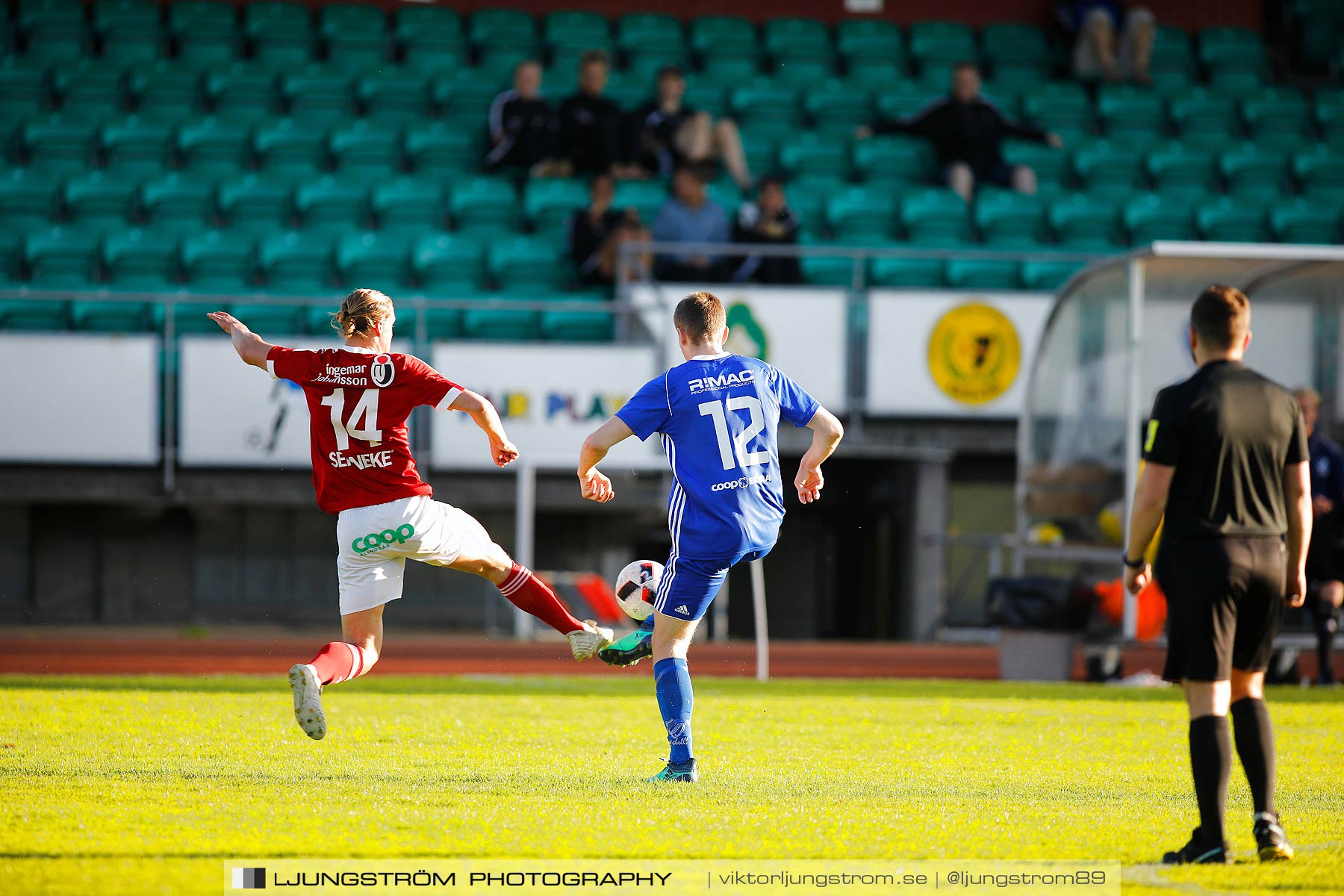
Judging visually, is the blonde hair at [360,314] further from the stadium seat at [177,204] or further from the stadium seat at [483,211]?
the stadium seat at [177,204]

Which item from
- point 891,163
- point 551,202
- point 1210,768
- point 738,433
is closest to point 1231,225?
point 891,163

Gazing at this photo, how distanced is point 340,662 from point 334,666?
0.15 feet

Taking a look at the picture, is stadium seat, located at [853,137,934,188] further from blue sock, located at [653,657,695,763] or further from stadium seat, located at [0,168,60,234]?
blue sock, located at [653,657,695,763]

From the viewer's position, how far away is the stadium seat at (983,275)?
1562 cm

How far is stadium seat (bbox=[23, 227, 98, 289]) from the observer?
15.2 m

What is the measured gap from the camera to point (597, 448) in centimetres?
577

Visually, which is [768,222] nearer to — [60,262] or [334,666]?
[60,262]

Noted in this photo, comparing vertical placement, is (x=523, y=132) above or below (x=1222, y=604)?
above

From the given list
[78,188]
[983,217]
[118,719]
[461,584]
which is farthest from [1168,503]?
[78,188]

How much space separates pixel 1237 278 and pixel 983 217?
432 cm

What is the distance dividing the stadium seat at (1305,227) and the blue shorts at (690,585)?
13.0 m

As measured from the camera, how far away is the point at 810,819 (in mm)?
5043

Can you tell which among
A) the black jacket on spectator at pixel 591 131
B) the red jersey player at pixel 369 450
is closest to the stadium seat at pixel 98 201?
the black jacket on spectator at pixel 591 131

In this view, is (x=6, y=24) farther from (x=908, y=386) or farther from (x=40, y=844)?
(x=40, y=844)
